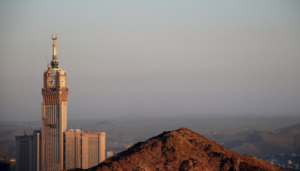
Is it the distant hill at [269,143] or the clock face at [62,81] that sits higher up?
the clock face at [62,81]

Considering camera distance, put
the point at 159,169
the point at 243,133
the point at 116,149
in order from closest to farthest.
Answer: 1. the point at 159,169
2. the point at 116,149
3. the point at 243,133

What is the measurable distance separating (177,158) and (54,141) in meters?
50.5

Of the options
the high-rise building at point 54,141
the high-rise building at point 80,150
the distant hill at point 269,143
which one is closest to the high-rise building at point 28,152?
the high-rise building at point 54,141

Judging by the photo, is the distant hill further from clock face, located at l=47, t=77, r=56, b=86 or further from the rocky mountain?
the rocky mountain

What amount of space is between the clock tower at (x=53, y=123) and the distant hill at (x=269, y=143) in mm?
34649

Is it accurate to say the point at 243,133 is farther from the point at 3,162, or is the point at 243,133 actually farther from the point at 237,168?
the point at 237,168

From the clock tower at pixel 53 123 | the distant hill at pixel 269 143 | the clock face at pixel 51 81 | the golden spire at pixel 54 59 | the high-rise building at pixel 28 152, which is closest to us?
the clock tower at pixel 53 123

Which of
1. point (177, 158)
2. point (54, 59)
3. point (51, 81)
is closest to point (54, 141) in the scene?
point (51, 81)

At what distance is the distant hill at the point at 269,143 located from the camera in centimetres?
9454

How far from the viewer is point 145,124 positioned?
115 m

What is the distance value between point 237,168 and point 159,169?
13.2ft

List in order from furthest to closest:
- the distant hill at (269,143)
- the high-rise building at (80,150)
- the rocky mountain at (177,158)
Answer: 1. the distant hill at (269,143)
2. the high-rise building at (80,150)
3. the rocky mountain at (177,158)

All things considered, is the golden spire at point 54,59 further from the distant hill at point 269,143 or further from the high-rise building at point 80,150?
the distant hill at point 269,143

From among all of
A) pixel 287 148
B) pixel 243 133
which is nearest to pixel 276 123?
pixel 243 133
